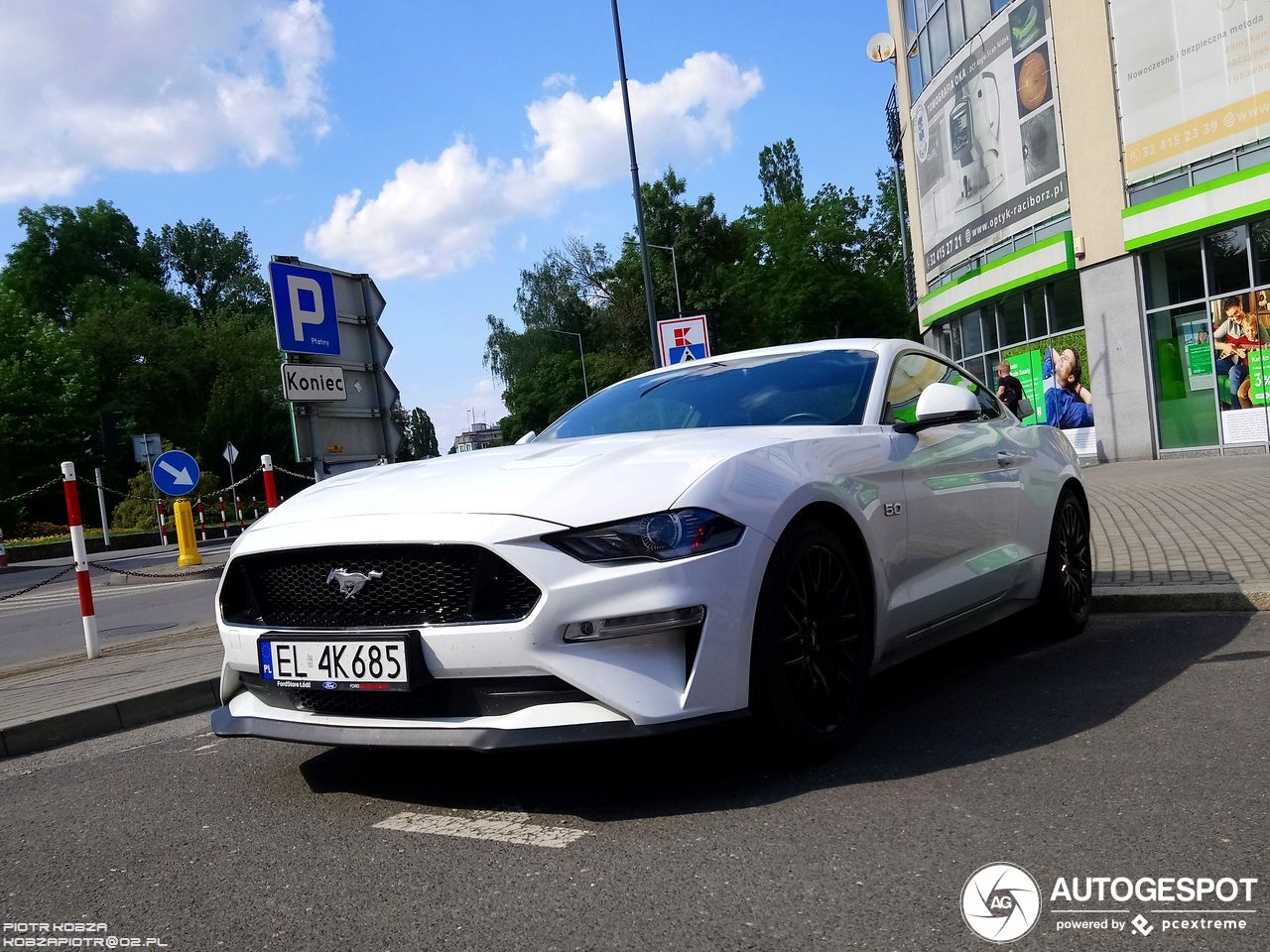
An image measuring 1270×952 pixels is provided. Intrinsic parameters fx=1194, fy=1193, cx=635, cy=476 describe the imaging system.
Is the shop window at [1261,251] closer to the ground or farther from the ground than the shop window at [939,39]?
closer to the ground

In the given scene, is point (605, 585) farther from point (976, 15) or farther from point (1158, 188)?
point (976, 15)

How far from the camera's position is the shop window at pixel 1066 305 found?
69.5 feet

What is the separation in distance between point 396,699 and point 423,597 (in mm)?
314

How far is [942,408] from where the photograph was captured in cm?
446

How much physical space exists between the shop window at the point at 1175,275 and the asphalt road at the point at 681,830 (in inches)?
616

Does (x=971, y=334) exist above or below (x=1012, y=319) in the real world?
below

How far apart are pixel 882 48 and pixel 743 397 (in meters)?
27.8

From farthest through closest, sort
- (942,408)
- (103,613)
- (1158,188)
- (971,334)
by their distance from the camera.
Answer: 1. (971,334)
2. (1158,188)
3. (103,613)
4. (942,408)

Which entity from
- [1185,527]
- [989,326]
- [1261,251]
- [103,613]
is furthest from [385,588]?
[989,326]

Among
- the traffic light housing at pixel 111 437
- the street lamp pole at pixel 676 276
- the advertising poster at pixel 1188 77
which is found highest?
the street lamp pole at pixel 676 276

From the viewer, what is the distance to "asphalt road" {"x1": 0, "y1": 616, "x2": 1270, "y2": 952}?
2.63 metres

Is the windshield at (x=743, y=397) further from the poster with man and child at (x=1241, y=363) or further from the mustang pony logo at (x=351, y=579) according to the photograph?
the poster with man and child at (x=1241, y=363)

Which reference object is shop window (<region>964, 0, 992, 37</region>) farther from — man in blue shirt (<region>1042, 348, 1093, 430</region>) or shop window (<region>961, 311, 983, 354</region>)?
man in blue shirt (<region>1042, 348, 1093, 430</region>)

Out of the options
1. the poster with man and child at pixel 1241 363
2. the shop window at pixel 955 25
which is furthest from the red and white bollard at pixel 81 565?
the shop window at pixel 955 25
